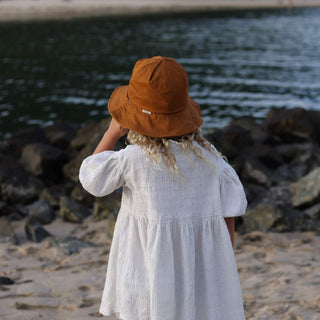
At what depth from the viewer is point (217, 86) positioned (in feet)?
55.5

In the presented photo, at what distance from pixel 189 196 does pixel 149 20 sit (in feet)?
131

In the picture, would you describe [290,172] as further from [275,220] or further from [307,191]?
[275,220]

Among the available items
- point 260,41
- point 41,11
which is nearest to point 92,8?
point 41,11

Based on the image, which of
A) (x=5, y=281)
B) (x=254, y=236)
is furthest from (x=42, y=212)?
(x=254, y=236)

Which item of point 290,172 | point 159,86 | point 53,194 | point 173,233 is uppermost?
point 159,86

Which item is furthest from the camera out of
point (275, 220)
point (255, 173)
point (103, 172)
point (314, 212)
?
point (255, 173)

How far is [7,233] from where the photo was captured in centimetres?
584

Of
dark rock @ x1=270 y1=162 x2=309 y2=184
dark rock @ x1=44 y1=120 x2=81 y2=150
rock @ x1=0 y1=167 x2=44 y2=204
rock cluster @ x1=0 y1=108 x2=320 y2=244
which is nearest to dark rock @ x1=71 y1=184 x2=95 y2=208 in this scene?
rock cluster @ x1=0 y1=108 x2=320 y2=244

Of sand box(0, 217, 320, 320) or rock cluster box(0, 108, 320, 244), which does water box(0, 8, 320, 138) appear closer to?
rock cluster box(0, 108, 320, 244)

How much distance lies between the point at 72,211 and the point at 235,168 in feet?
9.48

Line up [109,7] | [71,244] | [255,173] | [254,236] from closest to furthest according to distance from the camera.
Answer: [71,244]
[254,236]
[255,173]
[109,7]

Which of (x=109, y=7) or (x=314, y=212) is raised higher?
(x=109, y=7)

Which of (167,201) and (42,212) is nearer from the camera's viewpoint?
(167,201)

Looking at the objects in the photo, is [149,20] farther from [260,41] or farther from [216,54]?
[216,54]
